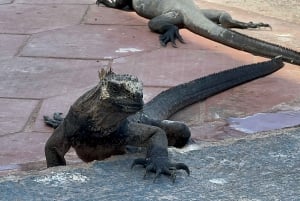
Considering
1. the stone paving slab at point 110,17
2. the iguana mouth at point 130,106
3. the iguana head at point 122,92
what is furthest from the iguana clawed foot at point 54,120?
the stone paving slab at point 110,17

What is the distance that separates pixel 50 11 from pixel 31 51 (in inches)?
58.1

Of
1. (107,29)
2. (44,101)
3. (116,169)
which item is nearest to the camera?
(116,169)

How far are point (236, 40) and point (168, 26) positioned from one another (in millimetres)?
755

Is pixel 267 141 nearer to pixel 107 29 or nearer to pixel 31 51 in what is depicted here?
pixel 31 51

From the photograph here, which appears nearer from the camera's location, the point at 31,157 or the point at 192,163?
the point at 192,163

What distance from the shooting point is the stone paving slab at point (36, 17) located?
21.7ft

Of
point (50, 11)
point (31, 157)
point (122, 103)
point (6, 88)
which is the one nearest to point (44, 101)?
point (6, 88)

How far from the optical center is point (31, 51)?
231 inches

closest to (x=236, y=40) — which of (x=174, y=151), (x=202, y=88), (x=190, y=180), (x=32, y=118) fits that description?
(x=202, y=88)

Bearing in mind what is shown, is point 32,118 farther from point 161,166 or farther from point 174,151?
point 161,166

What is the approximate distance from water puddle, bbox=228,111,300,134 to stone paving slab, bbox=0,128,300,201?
2.25 feet

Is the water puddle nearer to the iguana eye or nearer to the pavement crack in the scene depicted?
the pavement crack

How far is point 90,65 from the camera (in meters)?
5.53

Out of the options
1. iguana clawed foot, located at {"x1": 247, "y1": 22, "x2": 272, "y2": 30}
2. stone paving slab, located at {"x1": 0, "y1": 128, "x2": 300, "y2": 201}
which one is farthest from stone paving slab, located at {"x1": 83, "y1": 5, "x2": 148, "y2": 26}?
stone paving slab, located at {"x1": 0, "y1": 128, "x2": 300, "y2": 201}
